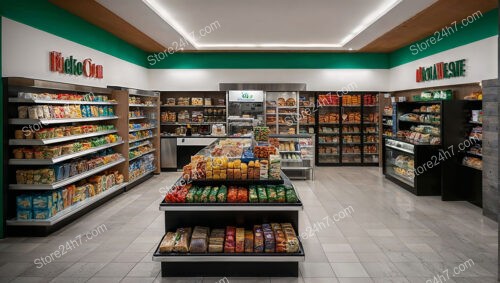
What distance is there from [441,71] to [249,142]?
492cm

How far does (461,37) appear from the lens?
8094 millimetres

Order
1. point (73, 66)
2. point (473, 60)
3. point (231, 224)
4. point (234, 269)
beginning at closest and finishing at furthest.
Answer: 1. point (234, 269)
2. point (231, 224)
3. point (73, 66)
4. point (473, 60)

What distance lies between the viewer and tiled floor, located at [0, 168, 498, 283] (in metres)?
4.15

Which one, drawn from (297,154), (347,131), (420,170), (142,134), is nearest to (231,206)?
(420,170)

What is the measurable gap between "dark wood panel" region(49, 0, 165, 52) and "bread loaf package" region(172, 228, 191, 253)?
427 centimetres

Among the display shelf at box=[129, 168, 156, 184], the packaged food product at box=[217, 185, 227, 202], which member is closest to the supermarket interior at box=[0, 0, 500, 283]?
the packaged food product at box=[217, 185, 227, 202]

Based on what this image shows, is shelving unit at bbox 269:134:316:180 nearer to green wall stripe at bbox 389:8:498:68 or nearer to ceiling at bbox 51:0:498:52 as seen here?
ceiling at bbox 51:0:498:52

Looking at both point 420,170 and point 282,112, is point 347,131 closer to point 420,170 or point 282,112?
point 282,112

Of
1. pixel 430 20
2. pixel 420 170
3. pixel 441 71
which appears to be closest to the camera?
pixel 430 20

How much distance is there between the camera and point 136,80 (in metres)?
10.9

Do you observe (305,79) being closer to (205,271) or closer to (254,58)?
(254,58)

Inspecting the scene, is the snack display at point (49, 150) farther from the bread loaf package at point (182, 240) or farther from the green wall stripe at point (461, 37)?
the green wall stripe at point (461, 37)

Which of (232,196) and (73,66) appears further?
(73,66)

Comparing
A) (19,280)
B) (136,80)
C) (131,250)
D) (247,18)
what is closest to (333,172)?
(247,18)
